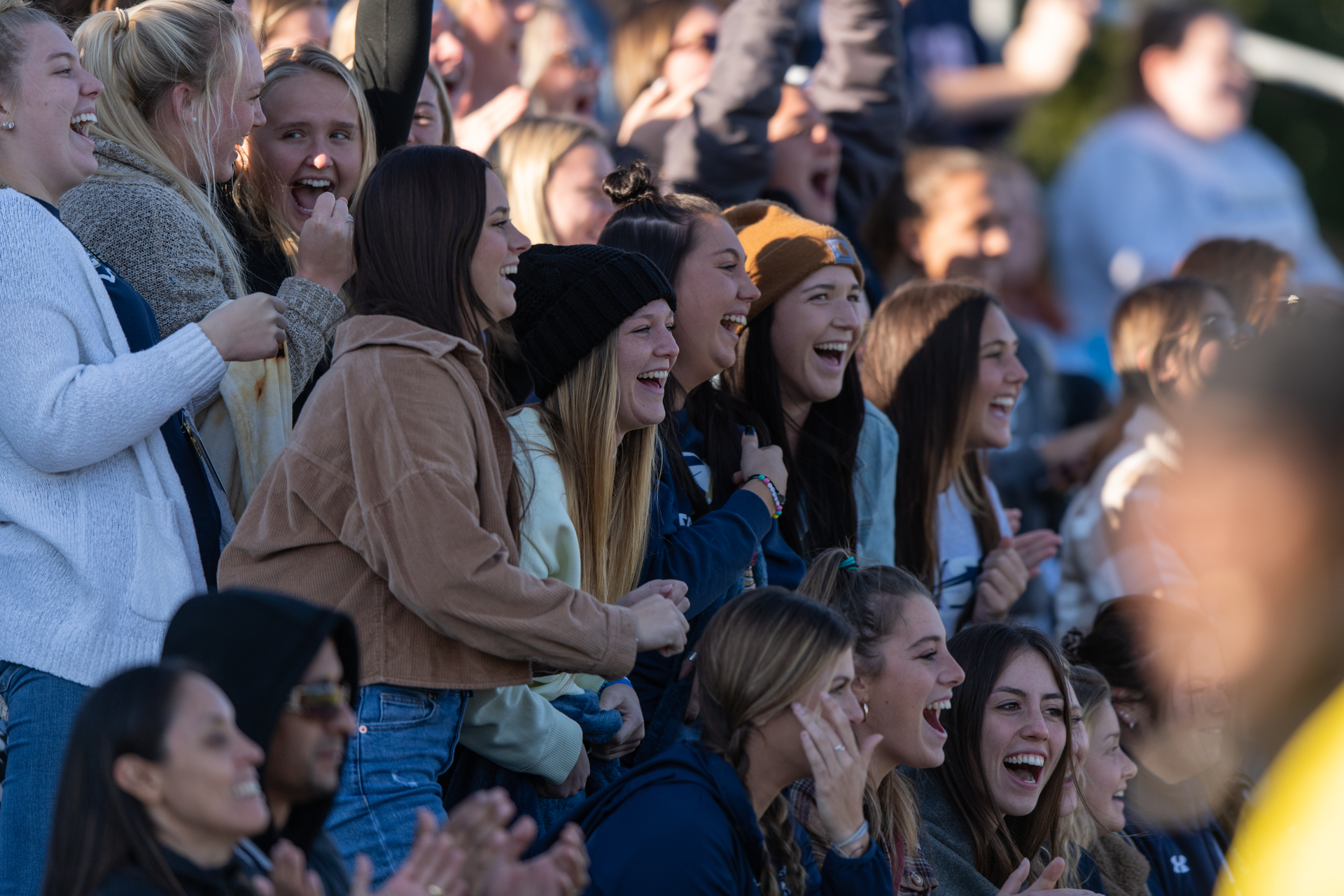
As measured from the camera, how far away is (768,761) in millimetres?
3146

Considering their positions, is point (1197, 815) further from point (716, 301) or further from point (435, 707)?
point (435, 707)

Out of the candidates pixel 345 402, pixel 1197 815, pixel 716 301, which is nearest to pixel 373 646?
pixel 345 402

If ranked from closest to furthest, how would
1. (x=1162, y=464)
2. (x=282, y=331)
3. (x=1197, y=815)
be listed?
(x=282, y=331) < (x=1197, y=815) < (x=1162, y=464)

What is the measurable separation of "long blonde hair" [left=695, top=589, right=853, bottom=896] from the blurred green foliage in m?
8.10

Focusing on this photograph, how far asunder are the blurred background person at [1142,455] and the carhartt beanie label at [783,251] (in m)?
1.62

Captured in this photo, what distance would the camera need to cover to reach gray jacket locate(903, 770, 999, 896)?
3.84m

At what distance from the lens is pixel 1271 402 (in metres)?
2.74

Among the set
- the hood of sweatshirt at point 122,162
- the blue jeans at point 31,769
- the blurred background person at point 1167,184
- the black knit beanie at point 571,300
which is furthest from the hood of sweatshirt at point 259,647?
the blurred background person at point 1167,184

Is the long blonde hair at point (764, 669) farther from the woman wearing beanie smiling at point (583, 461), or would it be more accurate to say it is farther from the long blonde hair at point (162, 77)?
the long blonde hair at point (162, 77)

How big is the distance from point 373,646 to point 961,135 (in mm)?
6414

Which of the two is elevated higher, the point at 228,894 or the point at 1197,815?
the point at 228,894

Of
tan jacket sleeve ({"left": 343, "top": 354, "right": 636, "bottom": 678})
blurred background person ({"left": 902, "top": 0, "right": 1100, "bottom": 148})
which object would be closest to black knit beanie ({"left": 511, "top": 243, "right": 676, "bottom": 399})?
tan jacket sleeve ({"left": 343, "top": 354, "right": 636, "bottom": 678})

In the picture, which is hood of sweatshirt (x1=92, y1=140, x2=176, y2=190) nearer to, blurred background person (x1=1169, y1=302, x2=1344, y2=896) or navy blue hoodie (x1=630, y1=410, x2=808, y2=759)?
navy blue hoodie (x1=630, y1=410, x2=808, y2=759)

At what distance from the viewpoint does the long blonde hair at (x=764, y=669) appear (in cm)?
313
